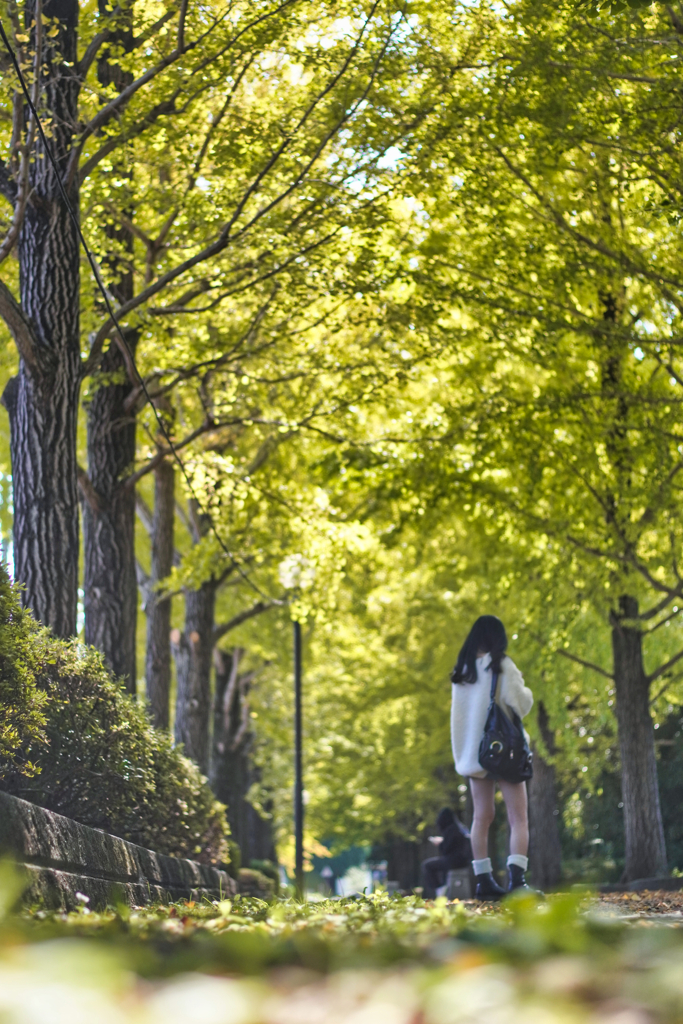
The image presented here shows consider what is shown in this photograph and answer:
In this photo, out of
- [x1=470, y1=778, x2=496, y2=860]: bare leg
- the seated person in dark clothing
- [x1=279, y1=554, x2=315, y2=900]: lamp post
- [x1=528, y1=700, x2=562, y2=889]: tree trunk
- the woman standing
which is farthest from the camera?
[x1=528, y1=700, x2=562, y2=889]: tree trunk

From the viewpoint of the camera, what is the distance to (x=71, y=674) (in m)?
7.14

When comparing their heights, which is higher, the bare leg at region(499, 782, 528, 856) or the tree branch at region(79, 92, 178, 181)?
the tree branch at region(79, 92, 178, 181)

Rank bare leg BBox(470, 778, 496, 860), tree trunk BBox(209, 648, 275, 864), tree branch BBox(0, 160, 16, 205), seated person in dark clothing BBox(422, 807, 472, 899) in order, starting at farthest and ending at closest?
tree trunk BBox(209, 648, 275, 864), seated person in dark clothing BBox(422, 807, 472, 899), tree branch BBox(0, 160, 16, 205), bare leg BBox(470, 778, 496, 860)

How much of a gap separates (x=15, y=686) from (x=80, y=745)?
5.06 feet

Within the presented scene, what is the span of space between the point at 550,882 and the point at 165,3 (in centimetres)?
1682

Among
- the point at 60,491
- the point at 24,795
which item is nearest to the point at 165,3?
the point at 60,491

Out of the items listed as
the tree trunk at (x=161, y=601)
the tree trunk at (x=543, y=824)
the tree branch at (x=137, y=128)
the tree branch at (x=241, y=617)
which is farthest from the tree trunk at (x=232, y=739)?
the tree branch at (x=137, y=128)

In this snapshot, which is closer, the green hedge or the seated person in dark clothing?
the green hedge

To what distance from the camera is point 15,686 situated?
18.6 ft

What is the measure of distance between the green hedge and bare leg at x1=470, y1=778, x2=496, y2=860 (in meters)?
2.40

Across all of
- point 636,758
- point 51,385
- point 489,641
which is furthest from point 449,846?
point 51,385

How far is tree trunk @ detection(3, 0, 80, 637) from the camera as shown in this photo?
373 inches

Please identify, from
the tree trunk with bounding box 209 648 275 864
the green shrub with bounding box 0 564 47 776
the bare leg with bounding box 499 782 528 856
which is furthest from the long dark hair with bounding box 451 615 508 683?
the tree trunk with bounding box 209 648 275 864

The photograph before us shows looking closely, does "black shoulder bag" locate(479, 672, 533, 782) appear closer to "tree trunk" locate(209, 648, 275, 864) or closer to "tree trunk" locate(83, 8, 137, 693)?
"tree trunk" locate(83, 8, 137, 693)
